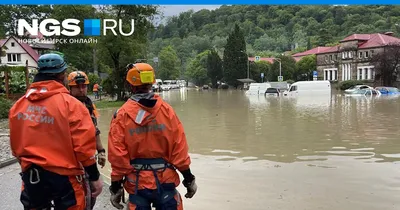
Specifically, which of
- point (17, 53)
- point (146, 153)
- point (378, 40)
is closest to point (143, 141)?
point (146, 153)

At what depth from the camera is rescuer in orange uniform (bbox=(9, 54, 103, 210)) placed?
307 centimetres

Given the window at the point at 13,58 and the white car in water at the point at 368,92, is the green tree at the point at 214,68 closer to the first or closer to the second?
the window at the point at 13,58

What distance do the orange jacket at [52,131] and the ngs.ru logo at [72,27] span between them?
29.4 metres

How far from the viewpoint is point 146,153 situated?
3367 mm

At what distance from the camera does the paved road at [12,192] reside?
18.5 feet

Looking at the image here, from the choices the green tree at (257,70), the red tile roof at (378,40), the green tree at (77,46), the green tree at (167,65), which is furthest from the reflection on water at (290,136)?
the green tree at (167,65)

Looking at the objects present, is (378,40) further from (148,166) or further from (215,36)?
(215,36)

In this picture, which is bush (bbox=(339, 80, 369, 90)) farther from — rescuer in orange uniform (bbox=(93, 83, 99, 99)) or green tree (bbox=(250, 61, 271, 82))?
rescuer in orange uniform (bbox=(93, 83, 99, 99))

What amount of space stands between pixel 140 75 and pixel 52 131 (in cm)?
84

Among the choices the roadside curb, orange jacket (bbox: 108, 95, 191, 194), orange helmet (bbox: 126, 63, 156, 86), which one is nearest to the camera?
orange jacket (bbox: 108, 95, 191, 194)

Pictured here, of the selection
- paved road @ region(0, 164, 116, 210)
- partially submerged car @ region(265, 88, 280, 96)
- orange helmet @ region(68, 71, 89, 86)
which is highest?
orange helmet @ region(68, 71, 89, 86)

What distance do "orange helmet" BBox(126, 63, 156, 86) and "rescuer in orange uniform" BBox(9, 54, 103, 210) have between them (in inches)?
21.3

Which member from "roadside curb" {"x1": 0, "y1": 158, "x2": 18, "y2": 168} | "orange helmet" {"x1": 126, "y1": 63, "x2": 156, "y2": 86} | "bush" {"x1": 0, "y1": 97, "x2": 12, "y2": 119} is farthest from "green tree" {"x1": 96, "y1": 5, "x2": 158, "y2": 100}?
"orange helmet" {"x1": 126, "y1": 63, "x2": 156, "y2": 86}

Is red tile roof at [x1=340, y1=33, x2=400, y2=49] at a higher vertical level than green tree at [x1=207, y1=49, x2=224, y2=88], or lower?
higher
